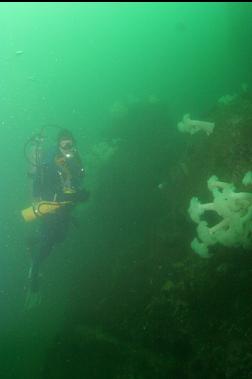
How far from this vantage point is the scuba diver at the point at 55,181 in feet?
24.6

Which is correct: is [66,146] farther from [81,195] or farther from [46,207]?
[46,207]

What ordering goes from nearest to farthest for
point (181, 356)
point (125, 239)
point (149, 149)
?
1. point (181, 356)
2. point (125, 239)
3. point (149, 149)

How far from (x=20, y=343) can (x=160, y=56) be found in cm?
4334

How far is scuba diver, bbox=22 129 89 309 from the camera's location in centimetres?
751

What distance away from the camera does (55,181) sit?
7848mm

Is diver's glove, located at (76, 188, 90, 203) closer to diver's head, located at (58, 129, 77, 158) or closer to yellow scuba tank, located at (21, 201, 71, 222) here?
yellow scuba tank, located at (21, 201, 71, 222)

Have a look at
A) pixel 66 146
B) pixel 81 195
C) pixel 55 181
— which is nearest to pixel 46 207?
pixel 55 181

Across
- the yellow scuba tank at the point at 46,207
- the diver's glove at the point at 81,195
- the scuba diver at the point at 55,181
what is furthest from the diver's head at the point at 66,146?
the yellow scuba tank at the point at 46,207

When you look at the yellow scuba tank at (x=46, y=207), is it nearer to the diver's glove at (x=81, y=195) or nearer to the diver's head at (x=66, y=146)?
the diver's glove at (x=81, y=195)

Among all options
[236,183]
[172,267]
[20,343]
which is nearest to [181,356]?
[172,267]

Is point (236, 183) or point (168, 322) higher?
point (236, 183)

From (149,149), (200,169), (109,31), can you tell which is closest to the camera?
(200,169)

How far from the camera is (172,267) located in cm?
606

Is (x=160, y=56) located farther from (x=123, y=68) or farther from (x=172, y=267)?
(x=172, y=267)
